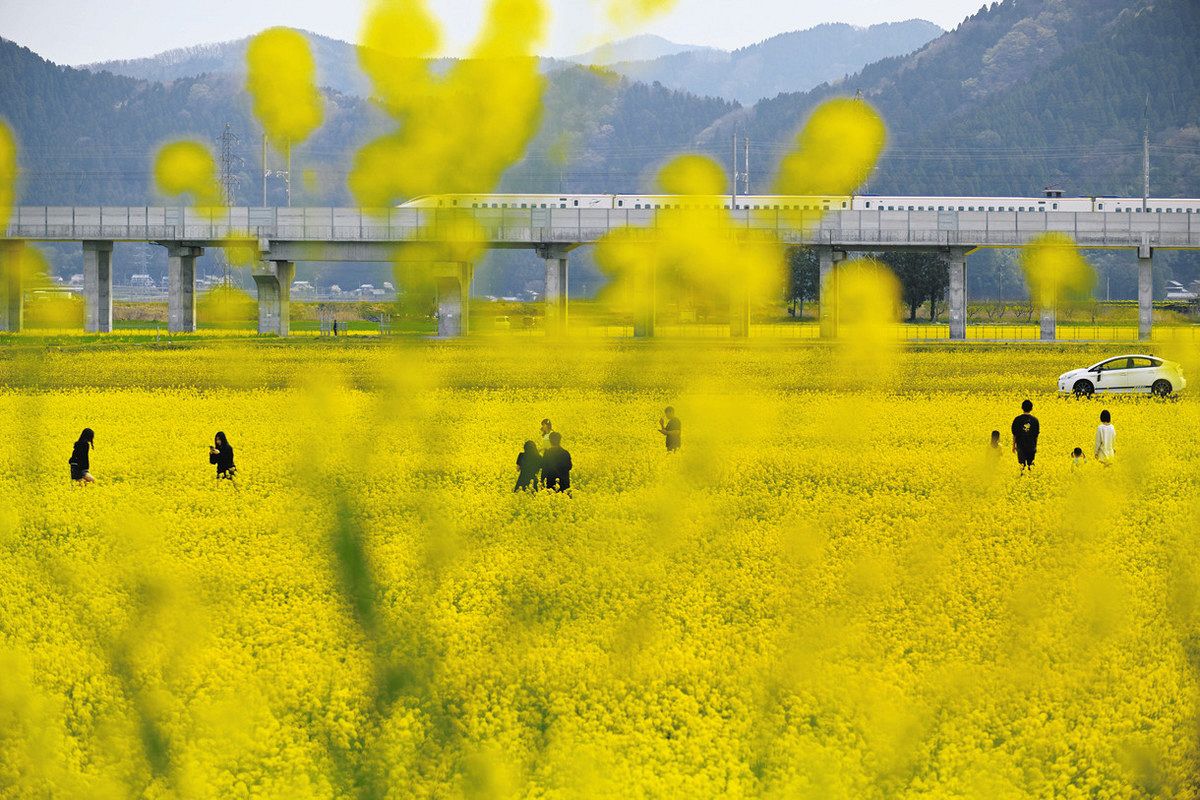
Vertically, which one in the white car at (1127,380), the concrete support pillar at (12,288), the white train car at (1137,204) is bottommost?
the white car at (1127,380)

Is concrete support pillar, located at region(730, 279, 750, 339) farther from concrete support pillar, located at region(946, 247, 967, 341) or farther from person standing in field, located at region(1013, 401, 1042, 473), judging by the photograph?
concrete support pillar, located at region(946, 247, 967, 341)

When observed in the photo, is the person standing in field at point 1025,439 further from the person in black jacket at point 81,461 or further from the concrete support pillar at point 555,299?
the concrete support pillar at point 555,299

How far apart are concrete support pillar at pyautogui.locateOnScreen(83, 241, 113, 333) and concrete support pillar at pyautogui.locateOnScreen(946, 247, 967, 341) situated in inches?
2214

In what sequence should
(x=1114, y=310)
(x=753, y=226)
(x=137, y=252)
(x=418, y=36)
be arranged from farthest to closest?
(x=1114, y=310), (x=137, y=252), (x=753, y=226), (x=418, y=36)

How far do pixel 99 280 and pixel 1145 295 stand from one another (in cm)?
7173

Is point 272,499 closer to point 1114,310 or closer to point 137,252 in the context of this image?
point 137,252

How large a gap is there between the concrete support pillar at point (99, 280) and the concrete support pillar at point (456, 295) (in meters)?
92.5

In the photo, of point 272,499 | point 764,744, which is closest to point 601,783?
point 764,744

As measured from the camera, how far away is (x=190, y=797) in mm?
7895

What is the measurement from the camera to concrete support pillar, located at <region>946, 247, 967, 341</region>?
296 feet

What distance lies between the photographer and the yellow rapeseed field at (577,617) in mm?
5917

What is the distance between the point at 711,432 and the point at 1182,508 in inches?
655

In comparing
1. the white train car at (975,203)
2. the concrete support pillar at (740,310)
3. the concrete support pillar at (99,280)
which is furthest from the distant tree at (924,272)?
the concrete support pillar at (740,310)

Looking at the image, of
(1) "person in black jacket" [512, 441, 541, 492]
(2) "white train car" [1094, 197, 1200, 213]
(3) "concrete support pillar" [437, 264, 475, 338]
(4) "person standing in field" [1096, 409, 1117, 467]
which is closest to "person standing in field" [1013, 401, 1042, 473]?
(4) "person standing in field" [1096, 409, 1117, 467]
